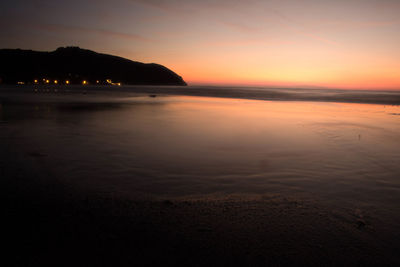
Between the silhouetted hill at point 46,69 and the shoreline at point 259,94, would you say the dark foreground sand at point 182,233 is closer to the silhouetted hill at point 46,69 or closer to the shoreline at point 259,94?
the shoreline at point 259,94

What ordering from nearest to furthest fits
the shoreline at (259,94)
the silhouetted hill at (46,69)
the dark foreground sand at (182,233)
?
the dark foreground sand at (182,233) < the shoreline at (259,94) < the silhouetted hill at (46,69)

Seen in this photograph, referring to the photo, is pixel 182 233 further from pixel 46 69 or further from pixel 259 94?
pixel 46 69

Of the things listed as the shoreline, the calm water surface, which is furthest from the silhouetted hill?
the calm water surface

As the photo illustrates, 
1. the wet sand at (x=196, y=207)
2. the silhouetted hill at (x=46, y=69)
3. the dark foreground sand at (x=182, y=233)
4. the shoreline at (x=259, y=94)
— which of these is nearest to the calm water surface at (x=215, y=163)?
the wet sand at (x=196, y=207)

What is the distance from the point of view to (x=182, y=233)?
10.9ft

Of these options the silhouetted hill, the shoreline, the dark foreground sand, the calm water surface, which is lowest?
the dark foreground sand

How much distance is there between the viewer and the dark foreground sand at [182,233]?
9.36ft

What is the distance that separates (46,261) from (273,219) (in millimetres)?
3143

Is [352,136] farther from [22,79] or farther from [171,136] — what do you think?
[22,79]

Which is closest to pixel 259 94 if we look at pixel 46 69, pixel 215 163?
pixel 215 163

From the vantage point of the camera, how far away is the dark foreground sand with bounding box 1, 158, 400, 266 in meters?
2.85

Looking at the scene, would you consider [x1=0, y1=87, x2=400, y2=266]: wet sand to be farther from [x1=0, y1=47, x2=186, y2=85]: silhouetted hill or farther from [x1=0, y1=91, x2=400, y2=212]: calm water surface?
[x1=0, y1=47, x2=186, y2=85]: silhouetted hill

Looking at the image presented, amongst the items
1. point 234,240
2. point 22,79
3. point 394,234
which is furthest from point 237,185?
point 22,79

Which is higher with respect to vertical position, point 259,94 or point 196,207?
point 259,94
